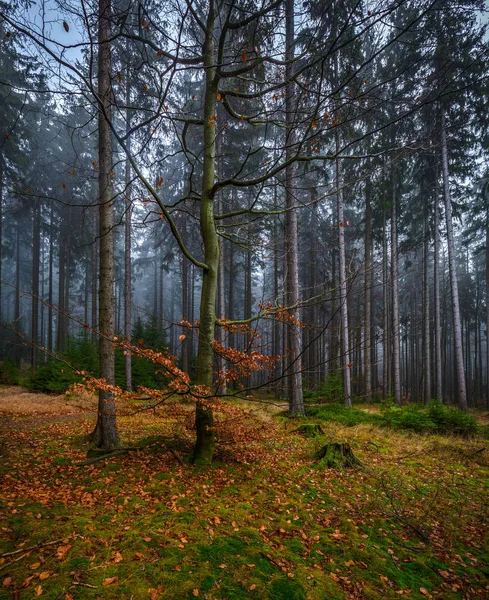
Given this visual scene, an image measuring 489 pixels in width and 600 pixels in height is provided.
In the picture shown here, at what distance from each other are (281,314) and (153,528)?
313cm

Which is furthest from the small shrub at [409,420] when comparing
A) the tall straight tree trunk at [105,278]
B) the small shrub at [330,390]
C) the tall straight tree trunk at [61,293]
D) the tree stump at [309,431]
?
the tall straight tree trunk at [61,293]

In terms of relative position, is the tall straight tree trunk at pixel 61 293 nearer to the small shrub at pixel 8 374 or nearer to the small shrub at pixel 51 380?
the small shrub at pixel 8 374

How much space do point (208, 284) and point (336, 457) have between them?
13.6ft

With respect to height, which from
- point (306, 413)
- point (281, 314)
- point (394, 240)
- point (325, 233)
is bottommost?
point (306, 413)

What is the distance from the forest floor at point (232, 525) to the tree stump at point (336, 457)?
0.17 m

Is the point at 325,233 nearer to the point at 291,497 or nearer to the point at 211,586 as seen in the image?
the point at 291,497

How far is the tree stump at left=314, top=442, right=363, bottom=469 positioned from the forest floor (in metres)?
0.17

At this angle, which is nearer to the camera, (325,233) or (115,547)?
(115,547)

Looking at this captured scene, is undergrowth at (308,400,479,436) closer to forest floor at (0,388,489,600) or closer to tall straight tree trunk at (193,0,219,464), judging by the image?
forest floor at (0,388,489,600)

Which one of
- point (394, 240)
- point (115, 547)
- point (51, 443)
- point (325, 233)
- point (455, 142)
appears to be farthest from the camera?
point (325, 233)

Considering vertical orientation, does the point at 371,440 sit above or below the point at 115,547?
below

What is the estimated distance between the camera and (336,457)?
18.2ft

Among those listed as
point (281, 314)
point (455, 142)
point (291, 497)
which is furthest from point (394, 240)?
point (291, 497)

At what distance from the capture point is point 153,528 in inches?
120
